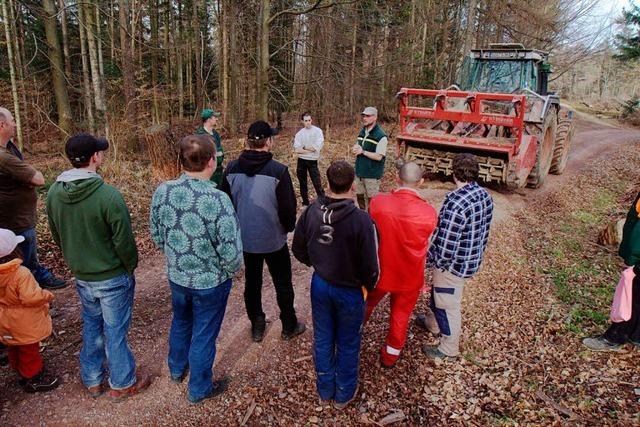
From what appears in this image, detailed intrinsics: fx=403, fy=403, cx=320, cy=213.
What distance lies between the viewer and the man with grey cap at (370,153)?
5023 millimetres

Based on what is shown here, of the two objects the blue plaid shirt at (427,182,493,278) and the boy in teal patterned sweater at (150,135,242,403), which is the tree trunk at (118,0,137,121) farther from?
the blue plaid shirt at (427,182,493,278)

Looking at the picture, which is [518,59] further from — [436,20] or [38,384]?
[436,20]

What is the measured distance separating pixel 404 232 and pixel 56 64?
12235 millimetres

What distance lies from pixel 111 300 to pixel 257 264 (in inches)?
42.1

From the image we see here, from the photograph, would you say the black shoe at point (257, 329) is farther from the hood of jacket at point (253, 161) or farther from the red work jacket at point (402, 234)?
the hood of jacket at point (253, 161)

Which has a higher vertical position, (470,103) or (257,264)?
(470,103)

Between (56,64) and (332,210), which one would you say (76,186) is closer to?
(332,210)

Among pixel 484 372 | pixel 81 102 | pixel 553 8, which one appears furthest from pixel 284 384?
pixel 553 8

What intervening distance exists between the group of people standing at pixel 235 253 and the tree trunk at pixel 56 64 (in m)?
9.21

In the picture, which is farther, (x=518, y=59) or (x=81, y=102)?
(x=81, y=102)

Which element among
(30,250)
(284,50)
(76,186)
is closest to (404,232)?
(76,186)

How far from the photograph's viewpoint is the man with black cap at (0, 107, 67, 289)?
3.41 m

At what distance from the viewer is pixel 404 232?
288cm

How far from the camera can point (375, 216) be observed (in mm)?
2926
